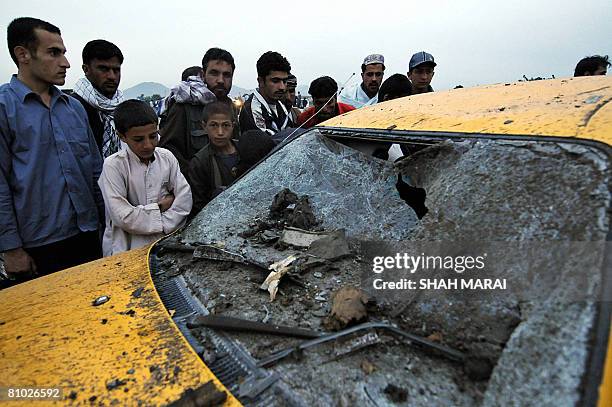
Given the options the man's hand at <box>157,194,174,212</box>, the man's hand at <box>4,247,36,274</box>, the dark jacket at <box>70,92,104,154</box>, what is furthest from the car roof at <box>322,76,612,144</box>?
the dark jacket at <box>70,92,104,154</box>

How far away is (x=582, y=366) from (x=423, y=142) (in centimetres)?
97

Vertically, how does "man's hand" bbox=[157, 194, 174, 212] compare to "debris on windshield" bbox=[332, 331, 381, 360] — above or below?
above

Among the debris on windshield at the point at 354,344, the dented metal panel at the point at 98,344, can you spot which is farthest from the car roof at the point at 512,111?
the dented metal panel at the point at 98,344

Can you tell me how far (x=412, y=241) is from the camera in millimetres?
1328

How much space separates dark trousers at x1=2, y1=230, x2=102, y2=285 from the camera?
7.56 feet

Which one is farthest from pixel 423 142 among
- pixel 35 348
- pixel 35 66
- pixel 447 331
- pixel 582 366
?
pixel 35 66

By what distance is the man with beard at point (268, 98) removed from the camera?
3664 mm

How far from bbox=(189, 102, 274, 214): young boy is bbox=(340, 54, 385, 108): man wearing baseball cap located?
2296 mm

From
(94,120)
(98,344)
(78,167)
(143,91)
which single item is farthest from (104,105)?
(143,91)

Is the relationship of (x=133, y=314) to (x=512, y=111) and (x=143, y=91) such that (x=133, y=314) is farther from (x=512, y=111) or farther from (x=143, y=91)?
(x=143, y=91)

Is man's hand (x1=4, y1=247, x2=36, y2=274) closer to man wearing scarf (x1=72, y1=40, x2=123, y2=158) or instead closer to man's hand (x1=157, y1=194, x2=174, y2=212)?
man's hand (x1=157, y1=194, x2=174, y2=212)

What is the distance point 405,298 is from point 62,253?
7.77 feet

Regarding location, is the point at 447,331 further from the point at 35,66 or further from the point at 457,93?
the point at 35,66

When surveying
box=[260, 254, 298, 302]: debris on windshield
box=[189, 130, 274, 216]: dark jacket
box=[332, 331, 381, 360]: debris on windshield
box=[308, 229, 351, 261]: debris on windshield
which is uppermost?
box=[189, 130, 274, 216]: dark jacket
